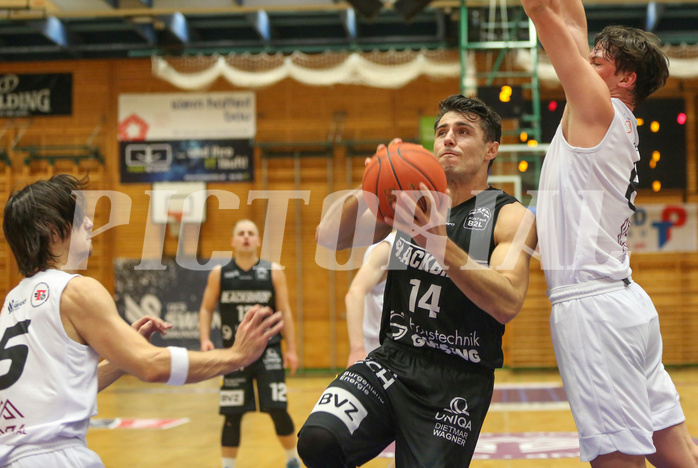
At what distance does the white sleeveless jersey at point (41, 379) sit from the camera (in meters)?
2.49

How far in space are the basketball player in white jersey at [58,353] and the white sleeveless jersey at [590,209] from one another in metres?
1.27

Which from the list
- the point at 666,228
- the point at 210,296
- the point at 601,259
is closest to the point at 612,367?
the point at 601,259

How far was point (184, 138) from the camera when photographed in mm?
13070

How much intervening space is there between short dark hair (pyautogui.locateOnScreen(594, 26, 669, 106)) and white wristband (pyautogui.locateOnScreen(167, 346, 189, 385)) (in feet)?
7.59

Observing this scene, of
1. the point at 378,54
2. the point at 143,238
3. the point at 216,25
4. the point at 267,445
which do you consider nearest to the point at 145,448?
the point at 267,445

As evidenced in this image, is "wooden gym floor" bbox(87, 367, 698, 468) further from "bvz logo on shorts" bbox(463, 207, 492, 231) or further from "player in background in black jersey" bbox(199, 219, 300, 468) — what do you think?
"bvz logo on shorts" bbox(463, 207, 492, 231)

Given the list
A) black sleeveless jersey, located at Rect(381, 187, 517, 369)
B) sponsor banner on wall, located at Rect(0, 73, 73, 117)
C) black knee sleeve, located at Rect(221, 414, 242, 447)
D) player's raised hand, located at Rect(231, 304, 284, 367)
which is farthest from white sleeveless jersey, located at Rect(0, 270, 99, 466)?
sponsor banner on wall, located at Rect(0, 73, 73, 117)

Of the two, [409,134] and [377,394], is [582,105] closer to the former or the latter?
[377,394]

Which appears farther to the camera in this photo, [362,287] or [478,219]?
[362,287]

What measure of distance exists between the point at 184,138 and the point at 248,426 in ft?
21.6

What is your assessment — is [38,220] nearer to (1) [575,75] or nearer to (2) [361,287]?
(1) [575,75]

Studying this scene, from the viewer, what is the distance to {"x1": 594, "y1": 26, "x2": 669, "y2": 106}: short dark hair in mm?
3062

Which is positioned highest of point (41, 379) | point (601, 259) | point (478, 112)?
point (478, 112)

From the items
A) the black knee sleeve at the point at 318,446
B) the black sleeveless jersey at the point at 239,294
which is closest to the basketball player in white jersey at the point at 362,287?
the black knee sleeve at the point at 318,446
